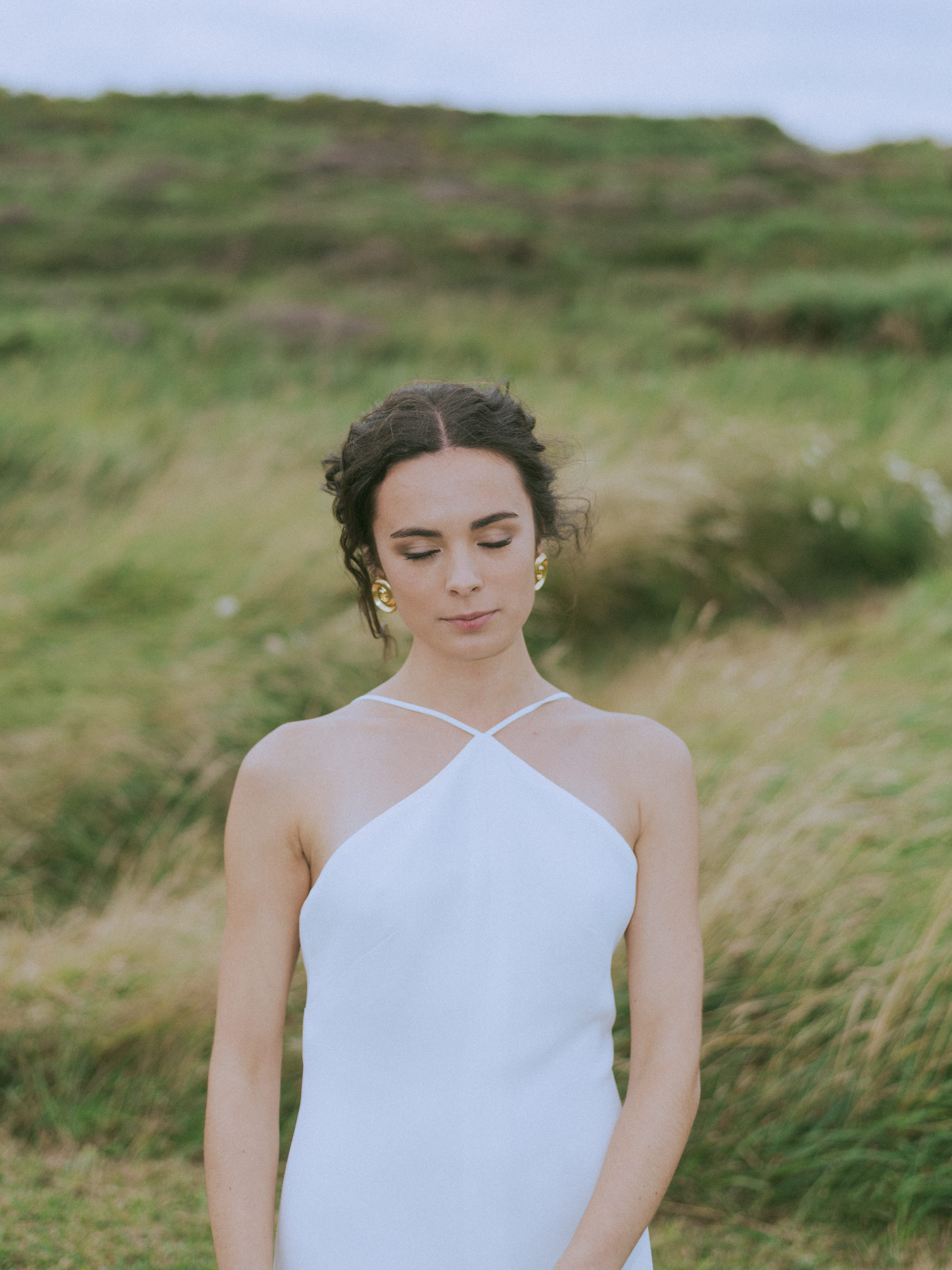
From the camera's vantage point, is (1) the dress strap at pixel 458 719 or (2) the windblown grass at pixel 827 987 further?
(2) the windblown grass at pixel 827 987

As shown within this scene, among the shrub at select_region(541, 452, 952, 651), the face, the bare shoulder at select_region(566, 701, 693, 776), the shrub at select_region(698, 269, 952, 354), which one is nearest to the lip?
the face

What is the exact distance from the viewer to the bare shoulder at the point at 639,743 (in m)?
1.62

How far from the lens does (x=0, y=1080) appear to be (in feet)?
10.5

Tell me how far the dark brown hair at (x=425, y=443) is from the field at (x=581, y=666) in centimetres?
39

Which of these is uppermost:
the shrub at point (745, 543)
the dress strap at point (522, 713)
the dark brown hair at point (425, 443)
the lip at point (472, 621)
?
the dark brown hair at point (425, 443)

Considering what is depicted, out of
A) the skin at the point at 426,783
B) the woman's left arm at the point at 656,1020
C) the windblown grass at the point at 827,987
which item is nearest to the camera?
the woman's left arm at the point at 656,1020

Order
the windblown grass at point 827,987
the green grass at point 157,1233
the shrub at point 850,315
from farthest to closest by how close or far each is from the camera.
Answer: the shrub at point 850,315 < the windblown grass at point 827,987 < the green grass at point 157,1233

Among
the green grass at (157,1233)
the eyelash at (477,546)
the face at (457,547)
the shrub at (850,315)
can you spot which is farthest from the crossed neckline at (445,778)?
the shrub at (850,315)

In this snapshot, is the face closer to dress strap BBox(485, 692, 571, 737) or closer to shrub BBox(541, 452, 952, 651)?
dress strap BBox(485, 692, 571, 737)

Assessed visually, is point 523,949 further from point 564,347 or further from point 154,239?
point 154,239

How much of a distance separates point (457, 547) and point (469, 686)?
8.8 inches

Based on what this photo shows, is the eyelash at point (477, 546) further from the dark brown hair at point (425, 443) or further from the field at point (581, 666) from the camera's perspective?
the field at point (581, 666)

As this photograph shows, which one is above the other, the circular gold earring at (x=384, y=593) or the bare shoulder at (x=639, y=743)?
the circular gold earring at (x=384, y=593)

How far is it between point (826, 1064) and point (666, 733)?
1793 mm
